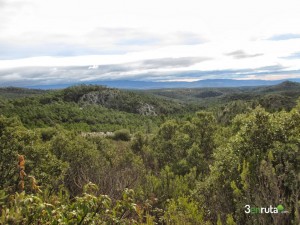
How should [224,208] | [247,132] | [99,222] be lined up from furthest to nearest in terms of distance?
[247,132] < [224,208] < [99,222]

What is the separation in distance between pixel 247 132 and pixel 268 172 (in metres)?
4.95

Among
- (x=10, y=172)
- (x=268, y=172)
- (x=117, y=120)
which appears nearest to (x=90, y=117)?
(x=117, y=120)

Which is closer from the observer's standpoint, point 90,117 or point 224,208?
point 224,208

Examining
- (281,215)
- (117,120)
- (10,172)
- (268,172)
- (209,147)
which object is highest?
(268,172)

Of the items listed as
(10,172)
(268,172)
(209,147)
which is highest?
(268,172)

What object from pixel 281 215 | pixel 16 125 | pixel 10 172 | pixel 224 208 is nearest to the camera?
pixel 281 215

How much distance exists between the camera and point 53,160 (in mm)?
18812

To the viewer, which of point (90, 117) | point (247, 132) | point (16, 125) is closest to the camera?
point (247, 132)

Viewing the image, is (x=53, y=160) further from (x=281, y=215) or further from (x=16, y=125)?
(x=281, y=215)

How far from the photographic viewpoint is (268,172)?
716 centimetres

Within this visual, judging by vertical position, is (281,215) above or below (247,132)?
below

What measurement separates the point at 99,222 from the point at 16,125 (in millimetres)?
13356

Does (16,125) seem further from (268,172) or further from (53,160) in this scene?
(268,172)

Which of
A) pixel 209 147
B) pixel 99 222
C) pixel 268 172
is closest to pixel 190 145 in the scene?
pixel 209 147
